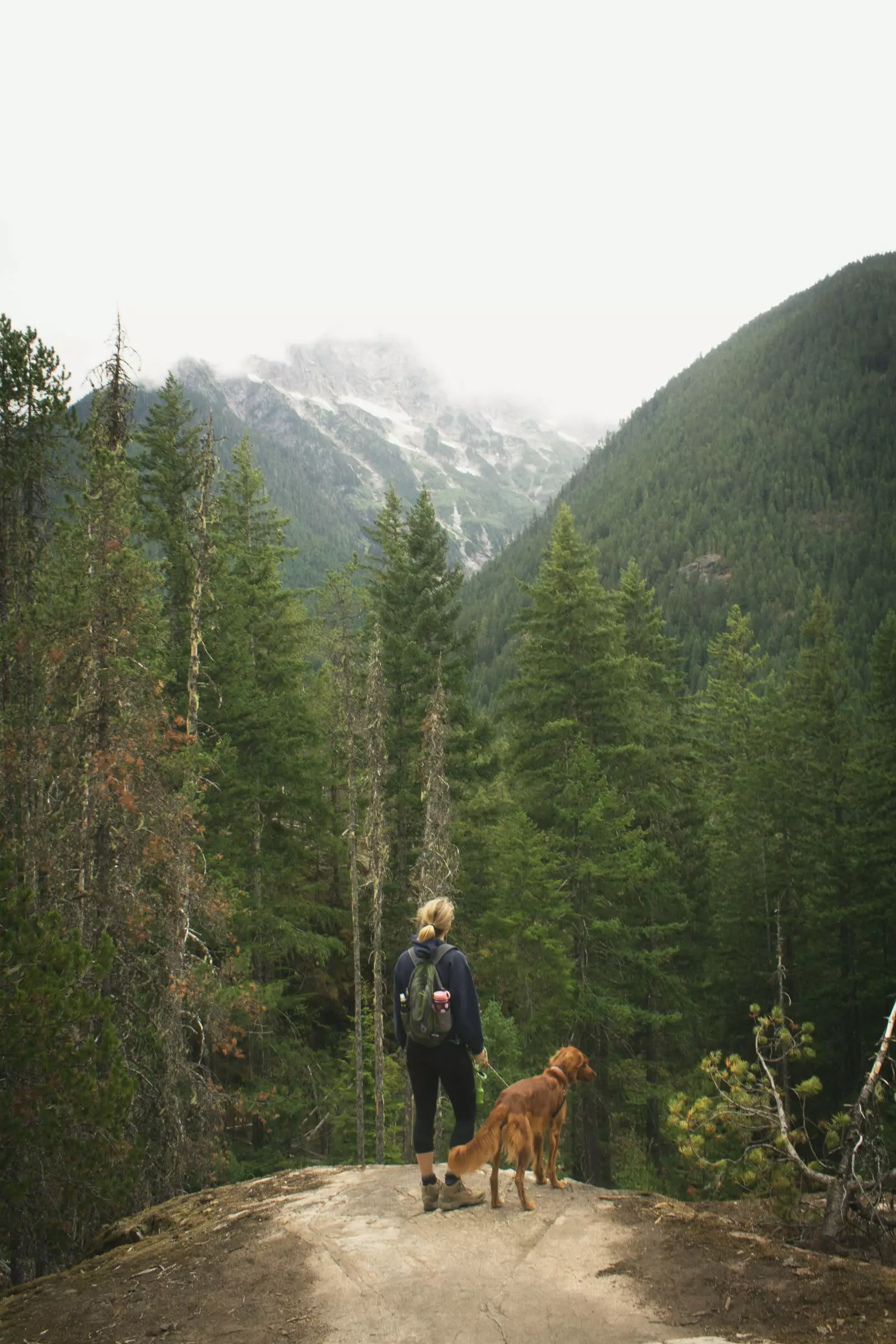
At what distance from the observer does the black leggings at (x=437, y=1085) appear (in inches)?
229

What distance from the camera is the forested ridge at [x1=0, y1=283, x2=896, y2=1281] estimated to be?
8.95 meters

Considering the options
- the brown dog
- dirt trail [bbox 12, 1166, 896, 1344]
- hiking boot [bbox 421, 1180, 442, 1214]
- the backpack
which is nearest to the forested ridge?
dirt trail [bbox 12, 1166, 896, 1344]

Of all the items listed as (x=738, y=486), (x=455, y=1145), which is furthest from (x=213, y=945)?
(x=738, y=486)

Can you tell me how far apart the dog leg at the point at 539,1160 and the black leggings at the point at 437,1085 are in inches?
22.1

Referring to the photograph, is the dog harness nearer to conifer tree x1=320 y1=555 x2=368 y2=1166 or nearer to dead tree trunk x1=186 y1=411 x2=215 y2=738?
dead tree trunk x1=186 y1=411 x2=215 y2=738

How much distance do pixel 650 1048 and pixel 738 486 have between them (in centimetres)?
13386

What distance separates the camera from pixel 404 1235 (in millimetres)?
5422

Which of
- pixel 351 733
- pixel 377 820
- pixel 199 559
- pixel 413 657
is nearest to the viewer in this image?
pixel 199 559

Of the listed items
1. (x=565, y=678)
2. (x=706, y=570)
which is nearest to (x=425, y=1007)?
(x=565, y=678)

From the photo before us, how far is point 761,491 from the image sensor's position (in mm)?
133625

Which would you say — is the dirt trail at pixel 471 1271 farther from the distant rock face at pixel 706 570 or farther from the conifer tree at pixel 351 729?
the distant rock face at pixel 706 570

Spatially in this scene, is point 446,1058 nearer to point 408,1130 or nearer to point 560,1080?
point 560,1080

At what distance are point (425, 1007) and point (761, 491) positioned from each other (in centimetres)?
14325

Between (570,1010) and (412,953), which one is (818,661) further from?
(412,953)
